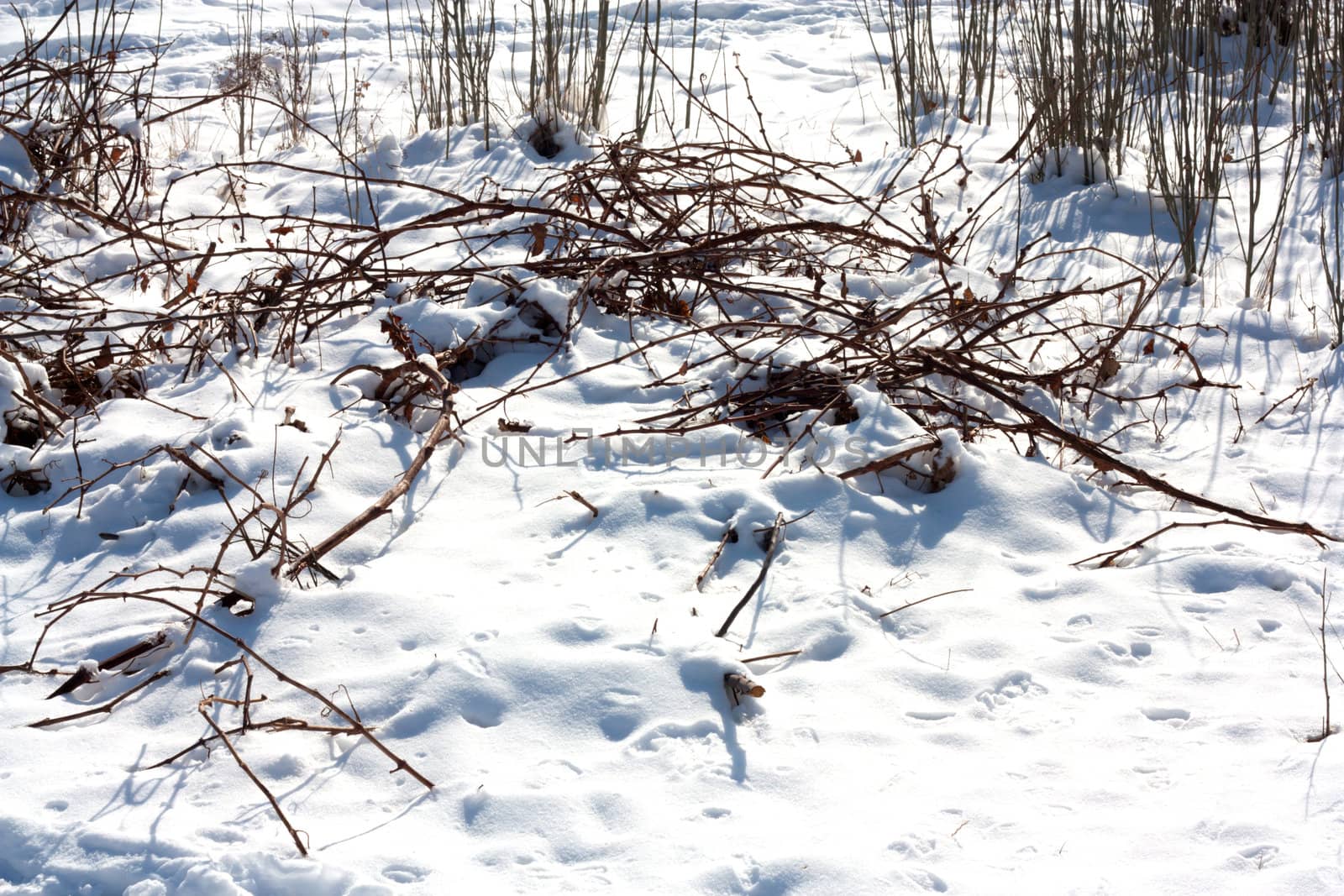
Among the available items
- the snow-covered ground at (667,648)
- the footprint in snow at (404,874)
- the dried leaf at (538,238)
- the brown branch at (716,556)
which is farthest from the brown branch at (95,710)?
the dried leaf at (538,238)

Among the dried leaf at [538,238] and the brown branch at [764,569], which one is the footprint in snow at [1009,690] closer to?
the brown branch at [764,569]

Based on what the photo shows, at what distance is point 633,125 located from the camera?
5066 millimetres

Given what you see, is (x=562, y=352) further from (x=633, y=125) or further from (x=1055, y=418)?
(x=633, y=125)

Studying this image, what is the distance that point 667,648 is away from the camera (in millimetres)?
1844

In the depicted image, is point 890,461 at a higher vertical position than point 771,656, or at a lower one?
higher

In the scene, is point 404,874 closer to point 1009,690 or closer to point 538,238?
point 1009,690

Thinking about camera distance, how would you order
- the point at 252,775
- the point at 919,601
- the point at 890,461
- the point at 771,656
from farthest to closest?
the point at 890,461 → the point at 919,601 → the point at 771,656 → the point at 252,775

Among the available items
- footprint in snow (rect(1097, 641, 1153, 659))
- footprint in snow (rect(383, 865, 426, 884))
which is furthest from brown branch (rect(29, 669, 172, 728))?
footprint in snow (rect(1097, 641, 1153, 659))

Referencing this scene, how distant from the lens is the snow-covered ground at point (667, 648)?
1451 mm

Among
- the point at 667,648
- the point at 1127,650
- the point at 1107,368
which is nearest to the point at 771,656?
the point at 667,648

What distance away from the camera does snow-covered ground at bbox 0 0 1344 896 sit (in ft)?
4.76

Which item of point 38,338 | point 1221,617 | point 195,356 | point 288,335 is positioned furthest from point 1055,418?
point 38,338

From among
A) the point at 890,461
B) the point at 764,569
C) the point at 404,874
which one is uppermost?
the point at 890,461

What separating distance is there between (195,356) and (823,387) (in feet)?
5.83
